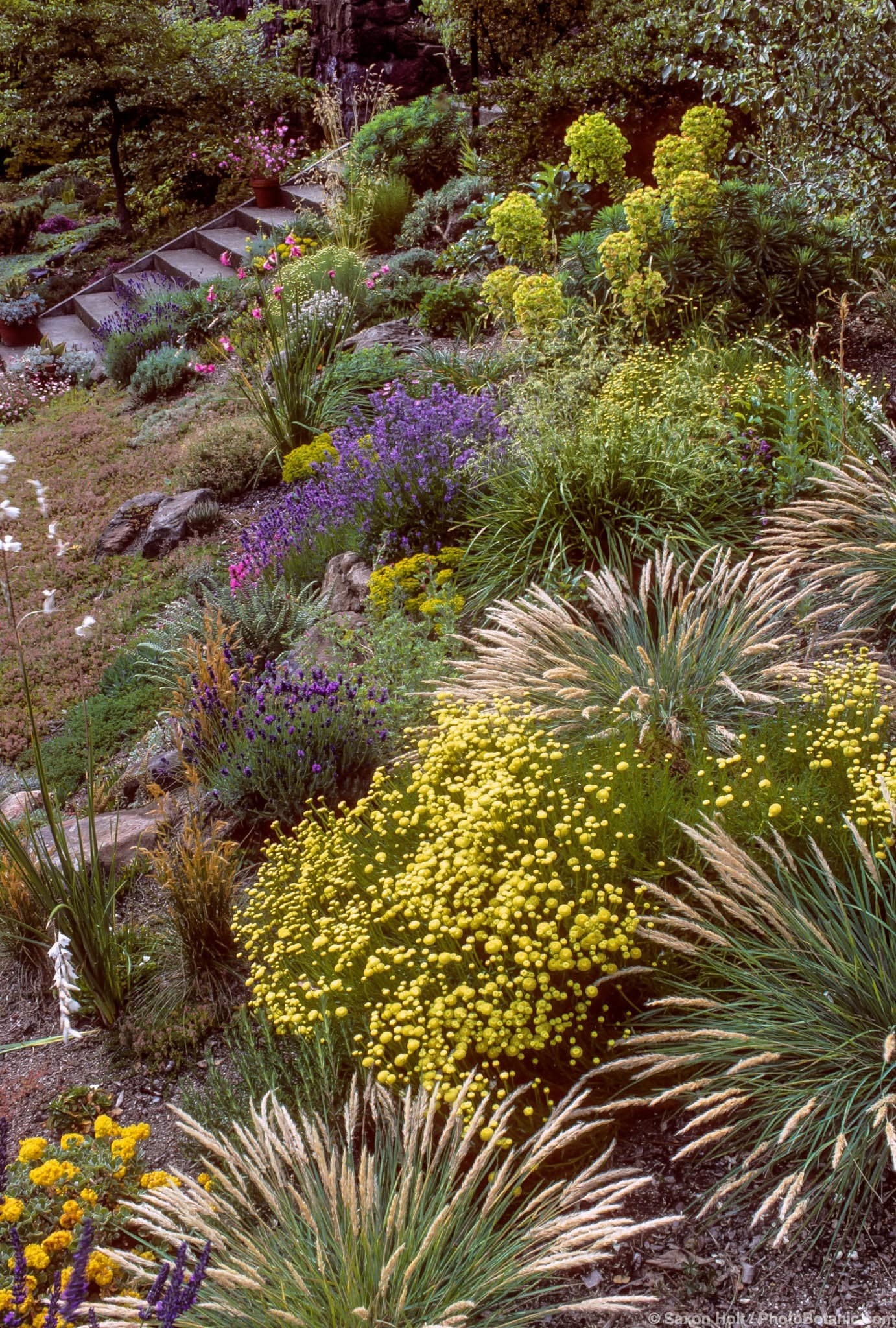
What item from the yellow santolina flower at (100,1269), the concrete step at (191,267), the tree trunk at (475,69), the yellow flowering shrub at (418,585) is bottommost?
the yellow santolina flower at (100,1269)

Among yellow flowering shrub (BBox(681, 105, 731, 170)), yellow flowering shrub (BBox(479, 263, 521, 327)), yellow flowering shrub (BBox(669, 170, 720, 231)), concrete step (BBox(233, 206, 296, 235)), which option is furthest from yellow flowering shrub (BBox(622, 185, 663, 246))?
concrete step (BBox(233, 206, 296, 235))

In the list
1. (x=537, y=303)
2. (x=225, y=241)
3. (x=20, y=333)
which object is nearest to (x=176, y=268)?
(x=225, y=241)

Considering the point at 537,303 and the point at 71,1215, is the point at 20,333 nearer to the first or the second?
the point at 537,303

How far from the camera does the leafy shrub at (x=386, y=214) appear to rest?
39.1ft

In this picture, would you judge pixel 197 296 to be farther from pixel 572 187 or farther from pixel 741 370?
pixel 741 370

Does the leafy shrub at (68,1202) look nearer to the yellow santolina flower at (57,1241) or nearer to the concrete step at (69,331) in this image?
the yellow santolina flower at (57,1241)

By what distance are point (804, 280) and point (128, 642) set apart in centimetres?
514

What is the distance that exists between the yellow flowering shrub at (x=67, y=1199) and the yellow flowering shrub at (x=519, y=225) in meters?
6.41

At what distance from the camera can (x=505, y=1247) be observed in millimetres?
2105

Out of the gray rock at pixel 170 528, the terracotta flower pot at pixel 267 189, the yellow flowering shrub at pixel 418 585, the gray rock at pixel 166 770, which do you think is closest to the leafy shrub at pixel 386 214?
the terracotta flower pot at pixel 267 189

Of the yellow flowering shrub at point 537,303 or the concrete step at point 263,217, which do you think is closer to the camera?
the yellow flowering shrub at point 537,303

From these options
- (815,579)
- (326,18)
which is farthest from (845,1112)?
(326,18)

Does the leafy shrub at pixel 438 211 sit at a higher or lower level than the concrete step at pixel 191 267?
higher

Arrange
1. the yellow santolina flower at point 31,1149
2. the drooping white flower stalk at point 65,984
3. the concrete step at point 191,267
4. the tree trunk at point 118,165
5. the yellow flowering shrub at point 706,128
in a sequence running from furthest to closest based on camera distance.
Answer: the tree trunk at point 118,165 < the concrete step at point 191,267 < the yellow flowering shrub at point 706,128 < the yellow santolina flower at point 31,1149 < the drooping white flower stalk at point 65,984
